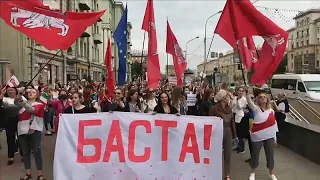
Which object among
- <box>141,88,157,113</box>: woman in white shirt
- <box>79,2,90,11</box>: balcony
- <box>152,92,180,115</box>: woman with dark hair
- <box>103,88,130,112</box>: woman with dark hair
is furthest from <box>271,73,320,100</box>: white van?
<box>79,2,90,11</box>: balcony

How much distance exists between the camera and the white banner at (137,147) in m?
5.86

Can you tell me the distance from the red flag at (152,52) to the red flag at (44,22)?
263 centimetres

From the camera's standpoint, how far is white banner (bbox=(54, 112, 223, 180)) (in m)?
5.86

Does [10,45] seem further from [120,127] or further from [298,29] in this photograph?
[298,29]

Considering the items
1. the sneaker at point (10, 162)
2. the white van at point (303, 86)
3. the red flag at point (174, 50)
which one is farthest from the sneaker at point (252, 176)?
the white van at point (303, 86)

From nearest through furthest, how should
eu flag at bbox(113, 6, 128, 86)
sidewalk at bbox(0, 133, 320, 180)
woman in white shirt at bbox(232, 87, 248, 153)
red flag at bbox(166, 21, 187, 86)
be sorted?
sidewalk at bbox(0, 133, 320, 180)
woman in white shirt at bbox(232, 87, 248, 153)
eu flag at bbox(113, 6, 128, 86)
red flag at bbox(166, 21, 187, 86)

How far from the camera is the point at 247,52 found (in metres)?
8.50

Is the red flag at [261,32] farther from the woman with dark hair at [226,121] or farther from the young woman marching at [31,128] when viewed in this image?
the young woman marching at [31,128]

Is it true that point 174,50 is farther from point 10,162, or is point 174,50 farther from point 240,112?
point 10,162

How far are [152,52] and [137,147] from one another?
3583mm

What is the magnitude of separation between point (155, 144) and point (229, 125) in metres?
1.56

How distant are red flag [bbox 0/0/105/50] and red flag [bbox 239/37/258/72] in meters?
3.30

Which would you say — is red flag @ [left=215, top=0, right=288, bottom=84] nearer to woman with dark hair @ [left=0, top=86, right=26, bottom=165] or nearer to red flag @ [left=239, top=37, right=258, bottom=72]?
red flag @ [left=239, top=37, right=258, bottom=72]

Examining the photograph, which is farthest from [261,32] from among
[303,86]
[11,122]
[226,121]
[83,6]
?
[83,6]
